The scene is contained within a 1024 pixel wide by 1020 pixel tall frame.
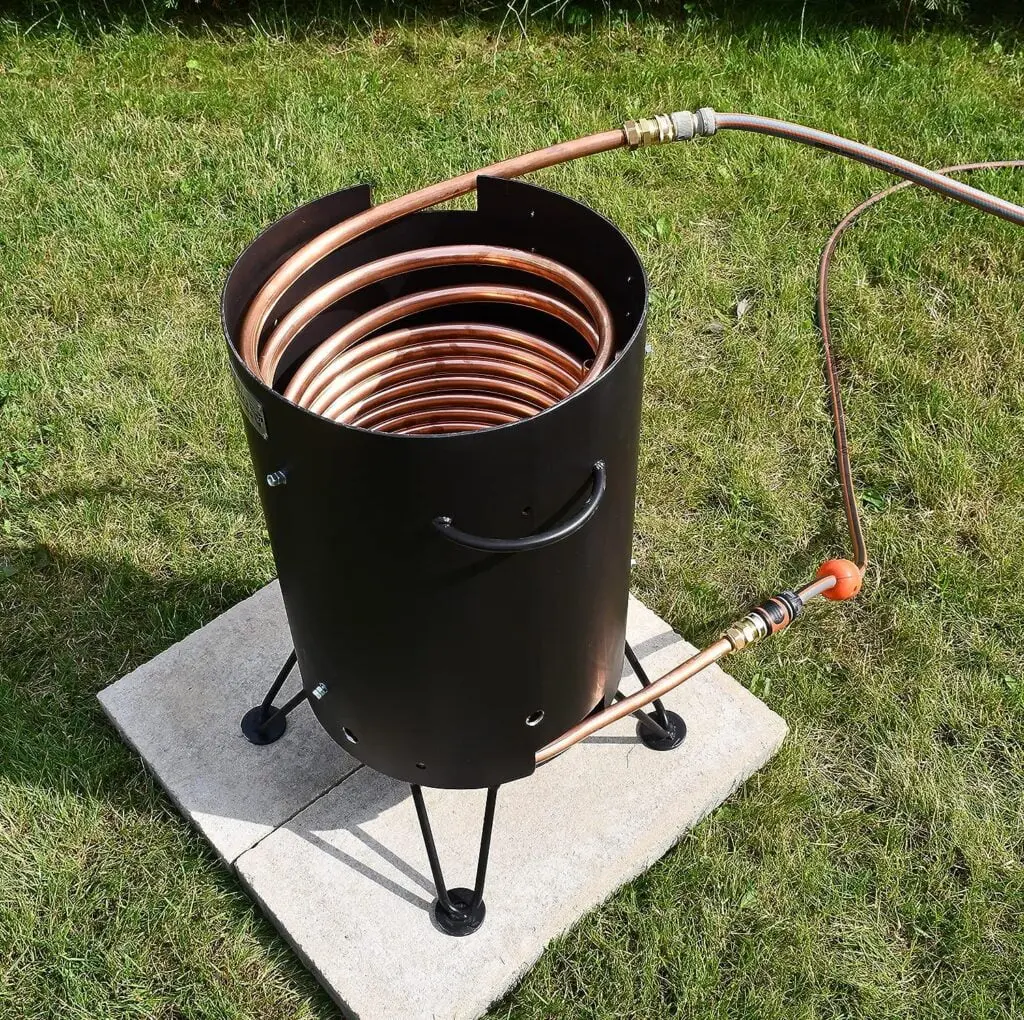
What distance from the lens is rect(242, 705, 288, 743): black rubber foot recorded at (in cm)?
307

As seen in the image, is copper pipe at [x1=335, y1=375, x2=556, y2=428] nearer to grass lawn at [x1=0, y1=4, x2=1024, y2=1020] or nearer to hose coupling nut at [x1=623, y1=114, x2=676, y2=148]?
hose coupling nut at [x1=623, y1=114, x2=676, y2=148]

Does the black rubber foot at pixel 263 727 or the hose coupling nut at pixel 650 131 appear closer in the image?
the hose coupling nut at pixel 650 131

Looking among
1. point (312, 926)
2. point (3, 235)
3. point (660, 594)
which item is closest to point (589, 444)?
point (312, 926)

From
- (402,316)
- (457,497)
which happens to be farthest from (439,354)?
(457,497)

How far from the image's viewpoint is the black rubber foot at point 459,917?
2.68 metres

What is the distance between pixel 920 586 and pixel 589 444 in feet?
6.98


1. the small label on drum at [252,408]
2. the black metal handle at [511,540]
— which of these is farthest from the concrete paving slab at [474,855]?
the small label on drum at [252,408]

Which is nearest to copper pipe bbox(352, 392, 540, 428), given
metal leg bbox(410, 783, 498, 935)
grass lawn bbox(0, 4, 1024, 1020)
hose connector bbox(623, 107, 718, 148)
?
hose connector bbox(623, 107, 718, 148)

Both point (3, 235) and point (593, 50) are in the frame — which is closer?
point (3, 235)

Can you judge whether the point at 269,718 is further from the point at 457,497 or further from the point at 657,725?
the point at 457,497

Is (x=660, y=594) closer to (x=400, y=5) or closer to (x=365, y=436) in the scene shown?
(x=365, y=436)

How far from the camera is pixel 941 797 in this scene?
3.14 meters

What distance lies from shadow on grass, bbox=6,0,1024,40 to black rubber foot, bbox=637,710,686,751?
4350mm

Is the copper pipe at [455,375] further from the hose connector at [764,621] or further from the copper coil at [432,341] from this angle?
the hose connector at [764,621]
